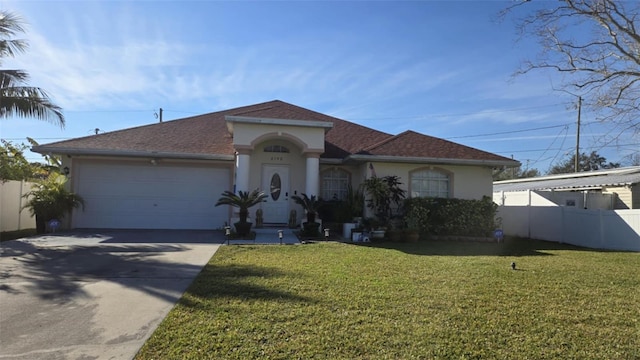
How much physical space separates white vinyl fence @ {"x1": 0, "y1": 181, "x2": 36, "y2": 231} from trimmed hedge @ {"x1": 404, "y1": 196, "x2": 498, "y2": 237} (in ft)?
47.0

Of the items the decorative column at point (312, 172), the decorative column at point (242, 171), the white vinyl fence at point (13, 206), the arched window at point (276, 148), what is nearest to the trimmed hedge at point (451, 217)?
the decorative column at point (312, 172)

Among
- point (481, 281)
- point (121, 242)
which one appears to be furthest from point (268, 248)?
point (481, 281)

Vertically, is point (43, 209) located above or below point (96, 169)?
below

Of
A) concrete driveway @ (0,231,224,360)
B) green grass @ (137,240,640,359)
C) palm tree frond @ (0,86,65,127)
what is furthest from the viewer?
palm tree frond @ (0,86,65,127)

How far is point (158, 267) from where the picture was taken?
7.63 metres

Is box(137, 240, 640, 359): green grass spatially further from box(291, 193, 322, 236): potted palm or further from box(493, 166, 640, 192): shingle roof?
box(493, 166, 640, 192): shingle roof

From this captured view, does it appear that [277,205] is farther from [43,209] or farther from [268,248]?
[43,209]

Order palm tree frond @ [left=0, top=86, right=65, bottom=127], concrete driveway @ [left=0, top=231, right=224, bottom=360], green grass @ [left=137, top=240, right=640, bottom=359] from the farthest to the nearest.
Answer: palm tree frond @ [left=0, top=86, right=65, bottom=127]
concrete driveway @ [left=0, top=231, right=224, bottom=360]
green grass @ [left=137, top=240, right=640, bottom=359]

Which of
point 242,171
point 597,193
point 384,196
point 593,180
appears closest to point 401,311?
point 384,196

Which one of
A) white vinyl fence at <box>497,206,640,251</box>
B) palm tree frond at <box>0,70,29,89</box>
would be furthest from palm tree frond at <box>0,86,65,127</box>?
white vinyl fence at <box>497,206,640,251</box>

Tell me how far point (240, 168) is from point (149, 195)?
394 cm

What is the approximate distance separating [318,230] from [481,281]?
673 centimetres

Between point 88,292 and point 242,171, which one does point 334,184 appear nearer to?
point 242,171

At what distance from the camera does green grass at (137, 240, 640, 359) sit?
3.84m
